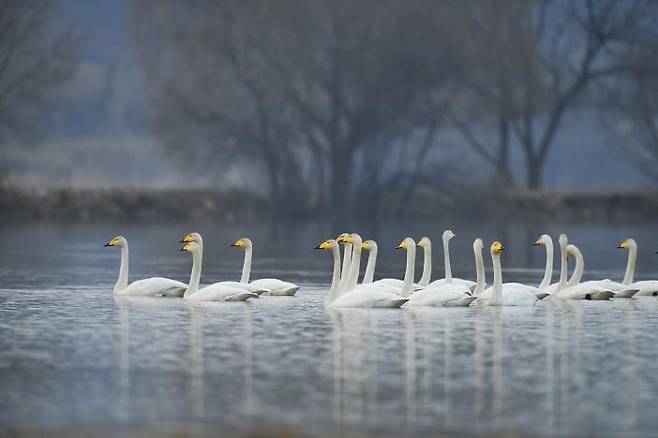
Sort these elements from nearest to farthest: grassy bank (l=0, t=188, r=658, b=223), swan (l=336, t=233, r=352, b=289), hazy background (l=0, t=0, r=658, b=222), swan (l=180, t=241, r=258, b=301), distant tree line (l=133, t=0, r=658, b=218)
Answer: swan (l=180, t=241, r=258, b=301), swan (l=336, t=233, r=352, b=289), hazy background (l=0, t=0, r=658, b=222), distant tree line (l=133, t=0, r=658, b=218), grassy bank (l=0, t=188, r=658, b=223)

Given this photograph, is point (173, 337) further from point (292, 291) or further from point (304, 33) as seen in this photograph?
point (304, 33)

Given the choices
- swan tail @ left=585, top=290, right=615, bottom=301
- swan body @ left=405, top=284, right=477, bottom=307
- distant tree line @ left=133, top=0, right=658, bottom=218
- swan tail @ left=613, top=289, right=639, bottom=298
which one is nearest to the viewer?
swan body @ left=405, top=284, right=477, bottom=307

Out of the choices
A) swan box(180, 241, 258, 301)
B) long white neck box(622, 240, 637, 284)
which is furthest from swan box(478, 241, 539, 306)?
swan box(180, 241, 258, 301)

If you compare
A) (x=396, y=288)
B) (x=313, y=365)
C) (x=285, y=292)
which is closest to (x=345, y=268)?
(x=396, y=288)

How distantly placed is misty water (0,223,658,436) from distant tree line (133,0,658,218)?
33944 millimetres

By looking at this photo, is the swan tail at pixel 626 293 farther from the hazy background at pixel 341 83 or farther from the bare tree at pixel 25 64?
the bare tree at pixel 25 64

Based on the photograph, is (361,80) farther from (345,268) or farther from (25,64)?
(345,268)

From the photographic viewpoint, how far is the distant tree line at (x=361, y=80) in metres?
59.4

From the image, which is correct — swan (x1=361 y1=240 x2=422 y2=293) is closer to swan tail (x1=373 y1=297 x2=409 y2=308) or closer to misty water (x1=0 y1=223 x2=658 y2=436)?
misty water (x1=0 y1=223 x2=658 y2=436)

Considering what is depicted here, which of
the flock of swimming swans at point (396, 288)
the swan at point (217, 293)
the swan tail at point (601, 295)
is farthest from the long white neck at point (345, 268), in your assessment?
the swan tail at point (601, 295)

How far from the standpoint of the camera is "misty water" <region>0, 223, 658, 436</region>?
12.3 meters

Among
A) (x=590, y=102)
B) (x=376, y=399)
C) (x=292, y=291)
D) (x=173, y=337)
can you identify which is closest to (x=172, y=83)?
(x=590, y=102)

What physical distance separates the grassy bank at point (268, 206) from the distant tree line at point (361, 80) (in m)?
0.88

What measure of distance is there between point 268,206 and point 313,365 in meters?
46.6
